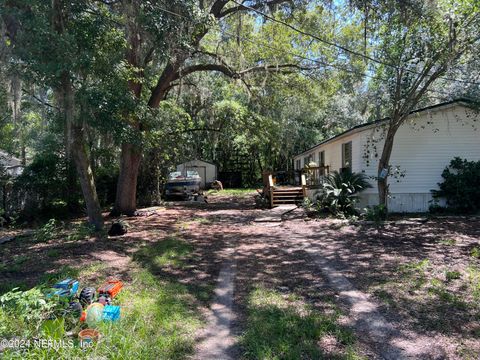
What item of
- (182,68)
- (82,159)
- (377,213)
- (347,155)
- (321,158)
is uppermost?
(182,68)

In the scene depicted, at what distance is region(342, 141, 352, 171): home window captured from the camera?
1438 cm

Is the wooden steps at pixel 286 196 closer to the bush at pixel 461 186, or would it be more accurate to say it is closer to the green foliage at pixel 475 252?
the bush at pixel 461 186

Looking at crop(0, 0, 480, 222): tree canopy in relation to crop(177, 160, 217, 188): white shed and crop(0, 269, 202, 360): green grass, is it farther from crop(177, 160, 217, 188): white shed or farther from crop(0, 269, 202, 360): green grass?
crop(177, 160, 217, 188): white shed

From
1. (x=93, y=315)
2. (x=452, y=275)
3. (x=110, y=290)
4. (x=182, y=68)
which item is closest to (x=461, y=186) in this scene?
(x=452, y=275)

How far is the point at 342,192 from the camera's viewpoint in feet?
39.2

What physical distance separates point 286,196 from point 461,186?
238 inches

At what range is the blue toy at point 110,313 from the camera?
Answer: 3.83 m

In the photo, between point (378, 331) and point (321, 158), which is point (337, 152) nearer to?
point (321, 158)

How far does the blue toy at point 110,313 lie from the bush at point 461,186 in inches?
457

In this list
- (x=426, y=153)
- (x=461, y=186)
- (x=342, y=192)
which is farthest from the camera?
(x=426, y=153)

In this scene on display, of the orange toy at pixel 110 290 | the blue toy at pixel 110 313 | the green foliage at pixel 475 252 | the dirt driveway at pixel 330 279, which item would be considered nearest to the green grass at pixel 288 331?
the dirt driveway at pixel 330 279

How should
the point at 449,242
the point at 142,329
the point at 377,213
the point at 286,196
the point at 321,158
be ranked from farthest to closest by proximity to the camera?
the point at 321,158 → the point at 286,196 → the point at 377,213 → the point at 449,242 → the point at 142,329

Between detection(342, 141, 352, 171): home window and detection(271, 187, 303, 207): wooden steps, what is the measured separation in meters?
2.00

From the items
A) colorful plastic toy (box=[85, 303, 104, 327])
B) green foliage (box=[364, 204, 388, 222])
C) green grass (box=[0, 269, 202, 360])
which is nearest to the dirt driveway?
green grass (box=[0, 269, 202, 360])
